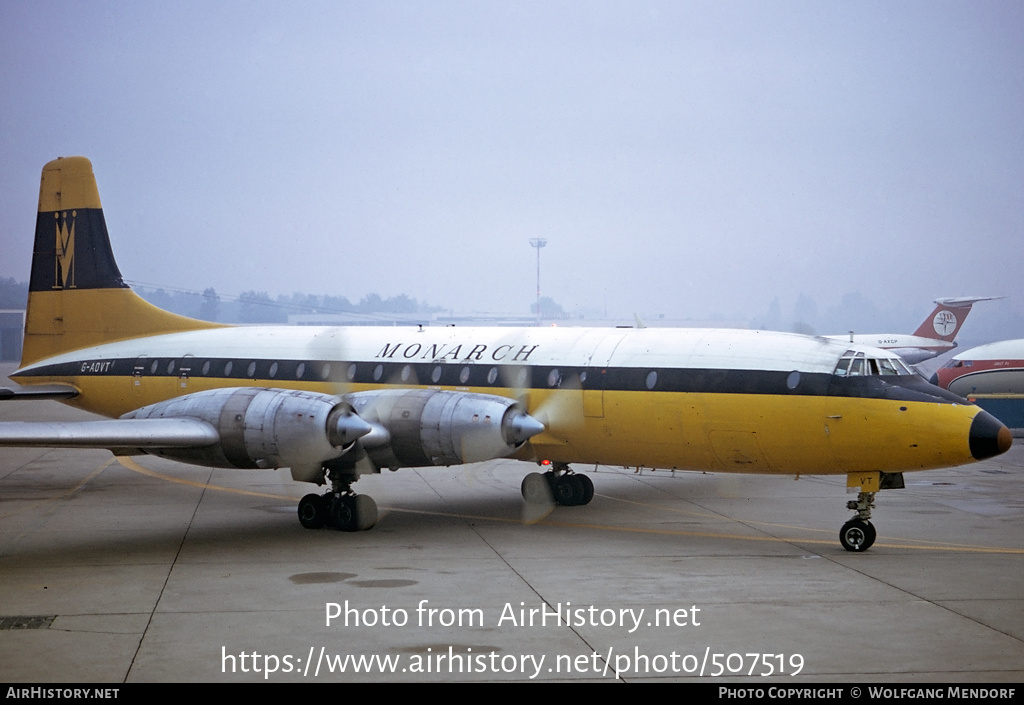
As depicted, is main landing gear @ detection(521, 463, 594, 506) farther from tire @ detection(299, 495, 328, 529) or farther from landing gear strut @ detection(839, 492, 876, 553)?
landing gear strut @ detection(839, 492, 876, 553)

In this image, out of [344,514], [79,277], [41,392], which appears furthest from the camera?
[79,277]

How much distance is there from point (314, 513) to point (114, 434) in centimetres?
358

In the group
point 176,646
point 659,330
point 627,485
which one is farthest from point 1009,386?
point 176,646

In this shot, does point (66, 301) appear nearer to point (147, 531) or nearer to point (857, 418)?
point (147, 531)

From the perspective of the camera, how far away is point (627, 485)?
23203mm

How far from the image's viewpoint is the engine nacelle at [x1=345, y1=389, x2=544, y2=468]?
647 inches

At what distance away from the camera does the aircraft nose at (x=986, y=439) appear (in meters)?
14.4

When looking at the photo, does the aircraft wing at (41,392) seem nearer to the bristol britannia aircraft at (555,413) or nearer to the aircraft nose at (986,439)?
the bristol britannia aircraft at (555,413)

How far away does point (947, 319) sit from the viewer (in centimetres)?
5631

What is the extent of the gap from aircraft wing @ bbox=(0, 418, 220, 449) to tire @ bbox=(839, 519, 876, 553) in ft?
32.7

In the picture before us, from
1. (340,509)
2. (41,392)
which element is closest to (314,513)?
(340,509)

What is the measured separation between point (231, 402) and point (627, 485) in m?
10.1

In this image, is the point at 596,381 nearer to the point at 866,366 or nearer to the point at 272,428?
the point at 866,366

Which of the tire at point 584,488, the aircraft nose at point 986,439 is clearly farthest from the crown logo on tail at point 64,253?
the aircraft nose at point 986,439
